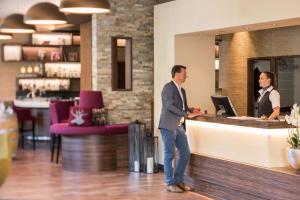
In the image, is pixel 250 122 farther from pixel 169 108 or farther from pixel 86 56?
pixel 86 56

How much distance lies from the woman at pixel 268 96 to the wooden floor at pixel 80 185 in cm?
147

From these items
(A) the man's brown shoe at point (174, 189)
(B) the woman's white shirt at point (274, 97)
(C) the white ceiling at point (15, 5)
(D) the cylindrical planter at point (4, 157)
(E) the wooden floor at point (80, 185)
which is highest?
(C) the white ceiling at point (15, 5)

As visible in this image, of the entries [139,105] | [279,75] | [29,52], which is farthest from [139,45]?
[29,52]

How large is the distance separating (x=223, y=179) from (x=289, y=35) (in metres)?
4.40

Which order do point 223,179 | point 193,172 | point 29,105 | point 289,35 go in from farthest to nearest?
point 29,105 < point 289,35 < point 193,172 < point 223,179

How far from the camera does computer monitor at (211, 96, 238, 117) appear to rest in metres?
8.26

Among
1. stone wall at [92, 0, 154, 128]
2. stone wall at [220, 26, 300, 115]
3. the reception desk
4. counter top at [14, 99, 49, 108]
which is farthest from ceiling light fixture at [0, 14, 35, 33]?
stone wall at [220, 26, 300, 115]

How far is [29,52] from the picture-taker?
17.4m

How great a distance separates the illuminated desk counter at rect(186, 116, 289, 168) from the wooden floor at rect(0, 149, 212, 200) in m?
0.74

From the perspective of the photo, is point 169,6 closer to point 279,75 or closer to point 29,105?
point 279,75

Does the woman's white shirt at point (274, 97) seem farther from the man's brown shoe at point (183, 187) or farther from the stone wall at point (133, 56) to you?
the stone wall at point (133, 56)

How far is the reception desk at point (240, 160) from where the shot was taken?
7004 millimetres

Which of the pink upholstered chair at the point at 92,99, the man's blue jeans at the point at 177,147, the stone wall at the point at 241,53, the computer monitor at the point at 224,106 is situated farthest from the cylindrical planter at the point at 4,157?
the stone wall at the point at 241,53

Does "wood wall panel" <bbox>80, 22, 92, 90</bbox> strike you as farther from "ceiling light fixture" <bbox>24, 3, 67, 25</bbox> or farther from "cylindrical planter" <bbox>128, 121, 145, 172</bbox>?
"ceiling light fixture" <bbox>24, 3, 67, 25</bbox>
